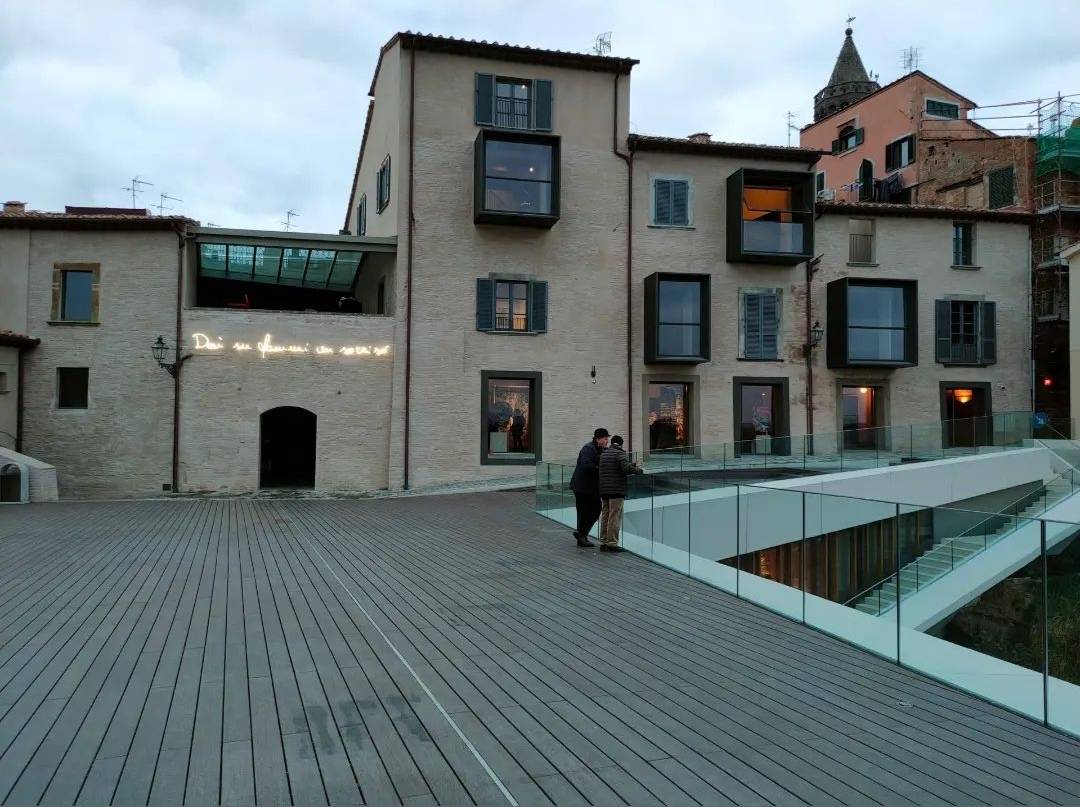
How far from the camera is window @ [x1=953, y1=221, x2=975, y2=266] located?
24750 millimetres

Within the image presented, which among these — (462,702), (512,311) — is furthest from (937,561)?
(512,311)

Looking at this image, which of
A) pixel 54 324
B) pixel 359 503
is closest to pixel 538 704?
pixel 359 503

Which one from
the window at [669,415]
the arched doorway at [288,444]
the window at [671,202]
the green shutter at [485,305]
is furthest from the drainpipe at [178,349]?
the window at [671,202]

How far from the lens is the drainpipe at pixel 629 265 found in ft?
71.4

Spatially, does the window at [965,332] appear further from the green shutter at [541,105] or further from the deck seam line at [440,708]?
the deck seam line at [440,708]

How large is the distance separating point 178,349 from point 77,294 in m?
3.13

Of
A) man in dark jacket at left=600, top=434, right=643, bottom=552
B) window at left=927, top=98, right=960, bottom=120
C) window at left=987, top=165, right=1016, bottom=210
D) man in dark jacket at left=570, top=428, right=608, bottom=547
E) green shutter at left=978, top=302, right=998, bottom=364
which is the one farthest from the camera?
window at left=927, top=98, right=960, bottom=120

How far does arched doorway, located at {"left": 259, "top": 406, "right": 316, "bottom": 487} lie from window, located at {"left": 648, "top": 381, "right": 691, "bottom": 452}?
1079 centimetres

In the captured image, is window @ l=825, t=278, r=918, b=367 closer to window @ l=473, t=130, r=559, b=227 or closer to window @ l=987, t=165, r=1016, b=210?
window @ l=987, t=165, r=1016, b=210

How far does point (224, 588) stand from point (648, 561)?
5369 mm

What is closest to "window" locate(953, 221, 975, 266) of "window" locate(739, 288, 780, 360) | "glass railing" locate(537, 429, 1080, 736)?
"window" locate(739, 288, 780, 360)

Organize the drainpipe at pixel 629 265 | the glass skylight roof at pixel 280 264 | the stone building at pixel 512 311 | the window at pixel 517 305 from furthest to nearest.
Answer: the glass skylight roof at pixel 280 264 < the drainpipe at pixel 629 265 < the window at pixel 517 305 < the stone building at pixel 512 311

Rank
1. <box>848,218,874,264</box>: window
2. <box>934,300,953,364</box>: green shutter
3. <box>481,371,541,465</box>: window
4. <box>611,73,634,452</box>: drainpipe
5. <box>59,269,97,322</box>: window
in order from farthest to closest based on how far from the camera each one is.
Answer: <box>934,300,953,364</box>: green shutter
<box>848,218,874,264</box>: window
<box>611,73,634,452</box>: drainpipe
<box>481,371,541,465</box>: window
<box>59,269,97,322</box>: window

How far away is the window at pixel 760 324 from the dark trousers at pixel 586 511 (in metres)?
12.8
